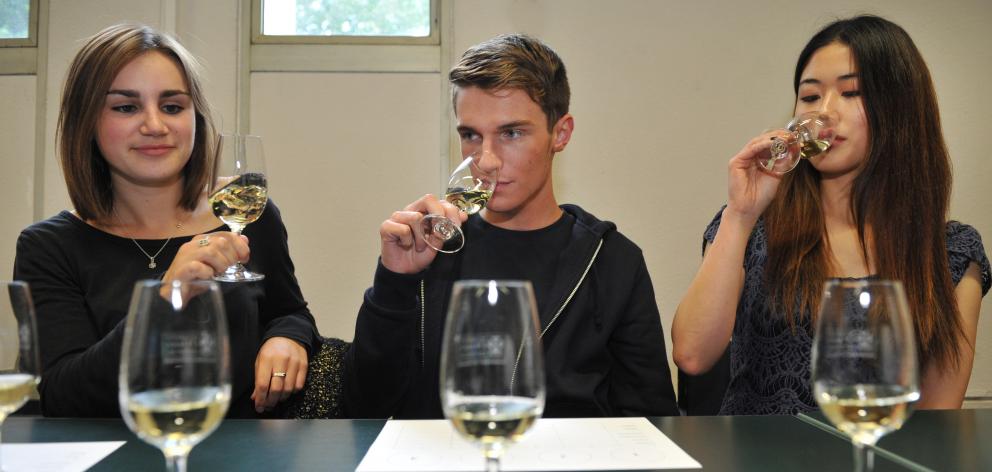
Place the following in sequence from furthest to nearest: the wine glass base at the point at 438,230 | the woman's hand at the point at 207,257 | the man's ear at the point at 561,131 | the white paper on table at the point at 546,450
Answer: the man's ear at the point at 561,131 < the wine glass base at the point at 438,230 < the woman's hand at the point at 207,257 < the white paper on table at the point at 546,450

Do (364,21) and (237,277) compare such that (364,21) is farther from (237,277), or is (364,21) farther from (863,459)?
(863,459)

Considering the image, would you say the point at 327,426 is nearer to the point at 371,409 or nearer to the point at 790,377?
the point at 371,409

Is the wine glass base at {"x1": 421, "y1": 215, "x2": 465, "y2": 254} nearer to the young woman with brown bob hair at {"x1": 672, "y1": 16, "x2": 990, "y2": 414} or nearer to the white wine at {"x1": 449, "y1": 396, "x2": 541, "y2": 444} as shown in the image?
the young woman with brown bob hair at {"x1": 672, "y1": 16, "x2": 990, "y2": 414}

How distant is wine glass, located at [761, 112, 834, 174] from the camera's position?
1.69 metres

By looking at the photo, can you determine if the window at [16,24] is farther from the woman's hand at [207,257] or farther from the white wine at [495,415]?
the white wine at [495,415]

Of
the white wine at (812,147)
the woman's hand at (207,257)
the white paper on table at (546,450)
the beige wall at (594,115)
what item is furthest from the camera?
the beige wall at (594,115)

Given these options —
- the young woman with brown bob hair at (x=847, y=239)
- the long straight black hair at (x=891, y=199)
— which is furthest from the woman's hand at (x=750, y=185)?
the long straight black hair at (x=891, y=199)

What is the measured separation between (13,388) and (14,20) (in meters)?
3.06

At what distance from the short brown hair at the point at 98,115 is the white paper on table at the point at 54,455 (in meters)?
0.91

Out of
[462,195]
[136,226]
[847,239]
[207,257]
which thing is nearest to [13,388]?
[207,257]

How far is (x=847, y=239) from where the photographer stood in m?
1.86

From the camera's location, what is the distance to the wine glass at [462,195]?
147cm

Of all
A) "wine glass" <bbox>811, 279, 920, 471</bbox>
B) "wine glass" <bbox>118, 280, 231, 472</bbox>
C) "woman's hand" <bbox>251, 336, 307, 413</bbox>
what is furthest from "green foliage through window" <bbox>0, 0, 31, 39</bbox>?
"wine glass" <bbox>811, 279, 920, 471</bbox>

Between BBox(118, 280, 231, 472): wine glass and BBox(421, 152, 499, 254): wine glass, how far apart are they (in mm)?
743
